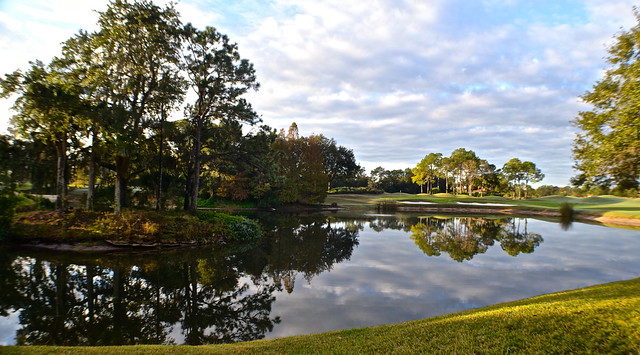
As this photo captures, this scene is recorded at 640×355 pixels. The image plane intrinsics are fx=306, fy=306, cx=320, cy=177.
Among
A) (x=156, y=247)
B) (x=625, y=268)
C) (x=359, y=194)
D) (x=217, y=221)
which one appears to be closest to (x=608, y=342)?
(x=625, y=268)

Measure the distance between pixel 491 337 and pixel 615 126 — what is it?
26.2 ft

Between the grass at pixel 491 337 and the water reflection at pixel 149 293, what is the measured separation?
170 cm

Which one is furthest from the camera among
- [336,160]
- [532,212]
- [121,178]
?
[336,160]

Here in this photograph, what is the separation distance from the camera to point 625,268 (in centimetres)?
1345

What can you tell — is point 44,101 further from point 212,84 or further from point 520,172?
point 520,172

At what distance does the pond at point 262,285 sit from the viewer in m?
7.39

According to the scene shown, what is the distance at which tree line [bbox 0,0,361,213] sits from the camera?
53.5ft

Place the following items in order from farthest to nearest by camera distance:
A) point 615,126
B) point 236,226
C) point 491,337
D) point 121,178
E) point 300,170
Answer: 1. point 300,170
2. point 236,226
3. point 121,178
4. point 615,126
5. point 491,337

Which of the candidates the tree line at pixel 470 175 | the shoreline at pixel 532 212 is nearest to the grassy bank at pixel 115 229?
the shoreline at pixel 532 212

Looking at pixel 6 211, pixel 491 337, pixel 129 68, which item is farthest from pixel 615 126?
→ pixel 6 211

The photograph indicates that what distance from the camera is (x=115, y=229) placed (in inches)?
635

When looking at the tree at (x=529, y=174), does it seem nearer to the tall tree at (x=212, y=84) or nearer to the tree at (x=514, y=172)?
the tree at (x=514, y=172)

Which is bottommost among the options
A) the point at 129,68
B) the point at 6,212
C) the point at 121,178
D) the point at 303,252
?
the point at 303,252

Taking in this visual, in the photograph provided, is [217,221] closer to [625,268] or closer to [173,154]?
[173,154]
